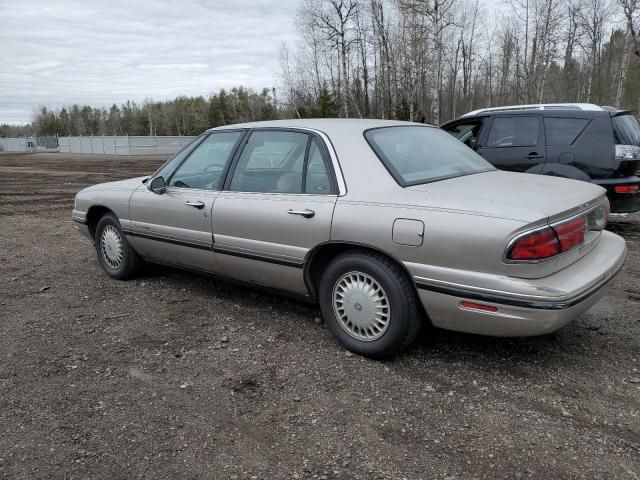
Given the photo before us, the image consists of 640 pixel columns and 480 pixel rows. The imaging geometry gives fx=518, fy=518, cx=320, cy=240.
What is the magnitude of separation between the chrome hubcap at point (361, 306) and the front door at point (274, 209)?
32cm

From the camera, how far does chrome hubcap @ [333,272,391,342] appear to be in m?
3.22

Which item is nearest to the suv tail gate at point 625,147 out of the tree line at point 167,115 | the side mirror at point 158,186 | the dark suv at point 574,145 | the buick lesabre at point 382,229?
the dark suv at point 574,145

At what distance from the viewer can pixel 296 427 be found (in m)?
2.65

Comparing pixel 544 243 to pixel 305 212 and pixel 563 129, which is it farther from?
pixel 563 129

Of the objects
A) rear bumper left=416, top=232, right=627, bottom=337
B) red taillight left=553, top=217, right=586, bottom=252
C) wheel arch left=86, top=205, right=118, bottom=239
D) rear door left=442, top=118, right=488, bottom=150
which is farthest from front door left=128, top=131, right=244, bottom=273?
rear door left=442, top=118, right=488, bottom=150

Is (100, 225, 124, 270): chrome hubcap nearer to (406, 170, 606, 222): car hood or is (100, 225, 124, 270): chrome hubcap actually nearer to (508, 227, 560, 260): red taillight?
(406, 170, 606, 222): car hood

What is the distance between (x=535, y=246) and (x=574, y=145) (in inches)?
168

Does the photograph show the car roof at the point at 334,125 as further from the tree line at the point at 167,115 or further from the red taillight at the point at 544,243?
the tree line at the point at 167,115

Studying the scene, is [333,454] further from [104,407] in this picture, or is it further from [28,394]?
[28,394]

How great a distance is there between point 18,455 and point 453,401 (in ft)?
7.21

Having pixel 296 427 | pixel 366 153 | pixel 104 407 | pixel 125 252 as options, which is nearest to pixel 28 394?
pixel 104 407

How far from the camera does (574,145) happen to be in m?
6.28

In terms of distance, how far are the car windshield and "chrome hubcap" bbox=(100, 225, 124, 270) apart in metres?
2.86

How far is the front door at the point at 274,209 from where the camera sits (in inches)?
136
